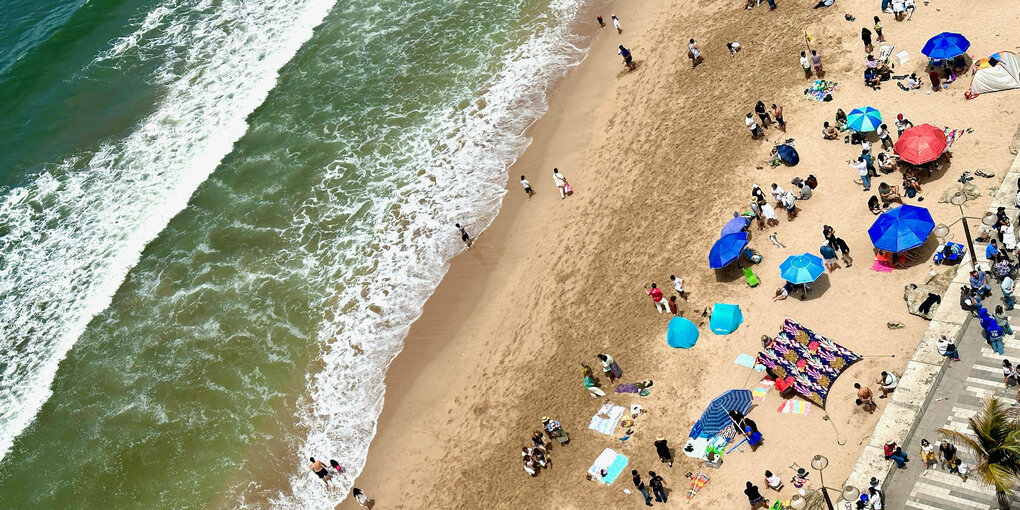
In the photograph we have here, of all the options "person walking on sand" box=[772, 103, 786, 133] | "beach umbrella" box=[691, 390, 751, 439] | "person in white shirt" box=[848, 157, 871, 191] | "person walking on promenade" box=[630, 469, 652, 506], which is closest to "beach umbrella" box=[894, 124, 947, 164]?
"person in white shirt" box=[848, 157, 871, 191]

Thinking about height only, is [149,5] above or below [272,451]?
above

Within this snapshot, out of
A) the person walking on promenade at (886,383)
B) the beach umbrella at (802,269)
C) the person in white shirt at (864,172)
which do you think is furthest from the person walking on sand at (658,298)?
the person in white shirt at (864,172)

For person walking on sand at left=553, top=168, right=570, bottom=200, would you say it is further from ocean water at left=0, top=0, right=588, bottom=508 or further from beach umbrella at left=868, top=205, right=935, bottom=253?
beach umbrella at left=868, top=205, right=935, bottom=253

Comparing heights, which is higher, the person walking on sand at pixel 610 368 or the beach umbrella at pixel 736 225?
the beach umbrella at pixel 736 225

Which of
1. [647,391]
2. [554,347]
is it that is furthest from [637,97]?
[647,391]

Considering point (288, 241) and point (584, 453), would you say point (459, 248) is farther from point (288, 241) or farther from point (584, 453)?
point (584, 453)

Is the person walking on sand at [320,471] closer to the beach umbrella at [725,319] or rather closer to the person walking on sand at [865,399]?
the beach umbrella at [725,319]
